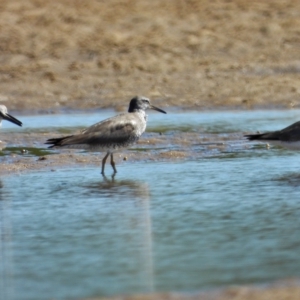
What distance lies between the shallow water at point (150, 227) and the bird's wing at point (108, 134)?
1.26ft

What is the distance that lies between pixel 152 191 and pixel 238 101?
30.7 ft

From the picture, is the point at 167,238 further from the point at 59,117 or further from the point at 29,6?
the point at 29,6

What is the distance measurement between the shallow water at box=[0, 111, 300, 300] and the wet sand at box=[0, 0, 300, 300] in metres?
7.12

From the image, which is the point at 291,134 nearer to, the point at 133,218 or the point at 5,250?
the point at 133,218

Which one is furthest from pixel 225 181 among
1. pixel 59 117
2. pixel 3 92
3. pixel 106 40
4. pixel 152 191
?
pixel 106 40

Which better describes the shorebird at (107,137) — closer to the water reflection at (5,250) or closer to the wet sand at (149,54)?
the water reflection at (5,250)

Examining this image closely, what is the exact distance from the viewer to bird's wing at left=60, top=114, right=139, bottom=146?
1232cm

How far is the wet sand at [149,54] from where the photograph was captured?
19906mm

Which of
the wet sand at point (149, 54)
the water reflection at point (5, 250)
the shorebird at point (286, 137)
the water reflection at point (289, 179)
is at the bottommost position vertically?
the water reflection at point (5, 250)

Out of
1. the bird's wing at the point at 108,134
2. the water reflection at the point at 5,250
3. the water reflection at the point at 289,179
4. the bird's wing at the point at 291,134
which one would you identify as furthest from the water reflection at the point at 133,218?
the bird's wing at the point at 291,134

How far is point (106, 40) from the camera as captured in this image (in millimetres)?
22172

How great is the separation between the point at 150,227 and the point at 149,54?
13266 millimetres

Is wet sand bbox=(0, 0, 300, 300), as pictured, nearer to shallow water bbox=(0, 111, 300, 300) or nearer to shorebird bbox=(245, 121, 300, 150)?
shorebird bbox=(245, 121, 300, 150)

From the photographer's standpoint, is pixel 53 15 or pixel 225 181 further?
pixel 53 15
